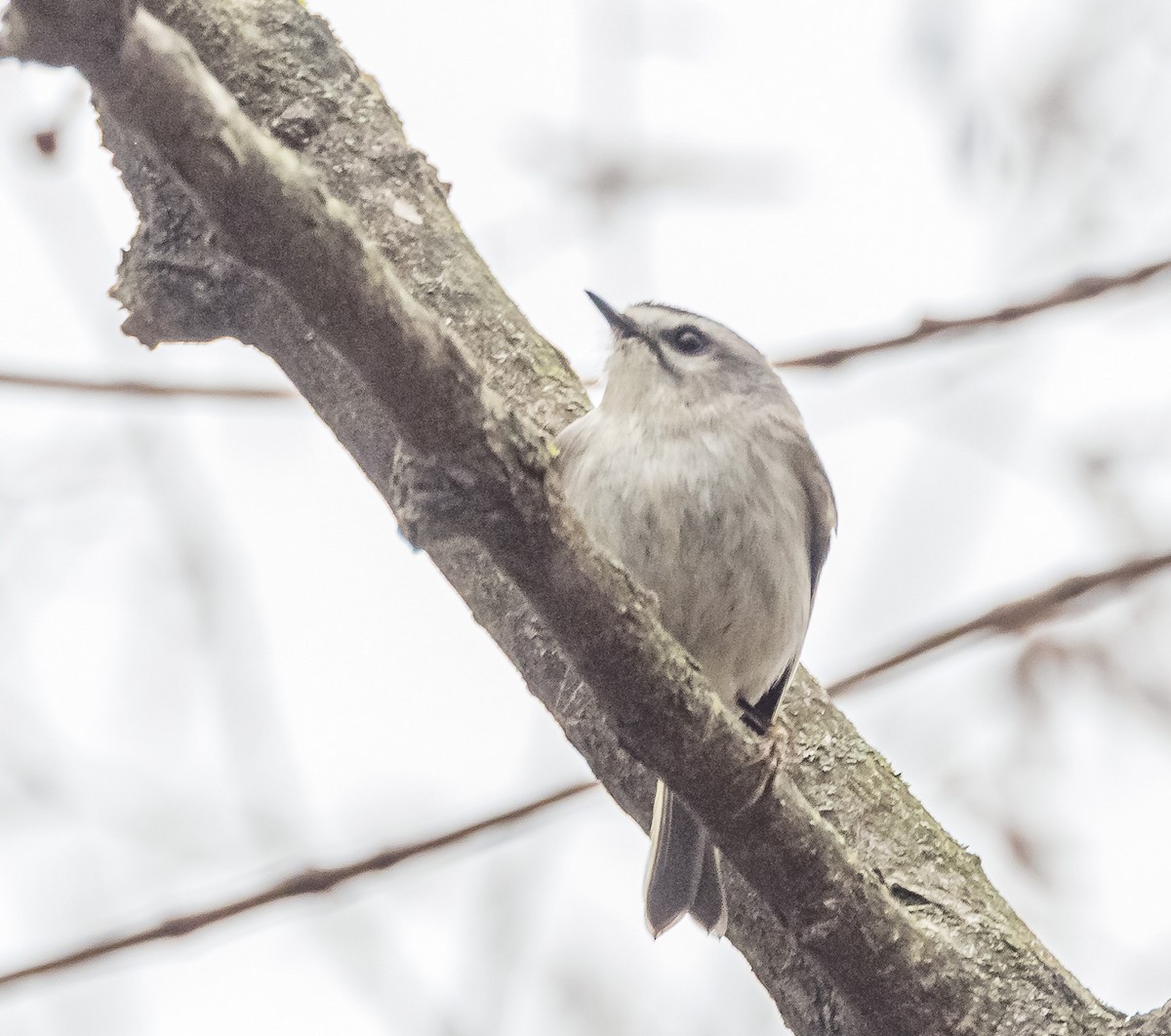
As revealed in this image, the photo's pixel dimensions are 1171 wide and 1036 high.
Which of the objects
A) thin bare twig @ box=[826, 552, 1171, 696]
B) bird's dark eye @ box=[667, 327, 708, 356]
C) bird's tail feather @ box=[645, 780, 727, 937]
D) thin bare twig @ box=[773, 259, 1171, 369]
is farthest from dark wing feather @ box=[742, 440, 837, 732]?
thin bare twig @ box=[826, 552, 1171, 696]

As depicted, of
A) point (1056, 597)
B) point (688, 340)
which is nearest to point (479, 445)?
point (1056, 597)

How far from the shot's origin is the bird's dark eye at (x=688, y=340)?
4051 millimetres

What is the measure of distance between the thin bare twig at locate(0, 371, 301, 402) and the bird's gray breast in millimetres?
888

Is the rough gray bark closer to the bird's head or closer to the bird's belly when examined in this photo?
the bird's belly

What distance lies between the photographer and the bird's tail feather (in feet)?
10.0

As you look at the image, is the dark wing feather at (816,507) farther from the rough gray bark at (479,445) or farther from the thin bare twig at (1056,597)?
the thin bare twig at (1056,597)

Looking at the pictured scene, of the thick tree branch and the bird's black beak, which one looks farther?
the bird's black beak

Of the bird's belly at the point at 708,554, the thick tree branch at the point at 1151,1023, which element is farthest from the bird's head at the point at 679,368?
the thick tree branch at the point at 1151,1023

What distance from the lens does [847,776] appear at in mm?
2961

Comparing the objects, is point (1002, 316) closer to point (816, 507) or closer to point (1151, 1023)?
point (1151, 1023)

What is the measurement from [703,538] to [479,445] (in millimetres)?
1528

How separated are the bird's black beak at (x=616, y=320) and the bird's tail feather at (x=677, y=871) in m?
1.49

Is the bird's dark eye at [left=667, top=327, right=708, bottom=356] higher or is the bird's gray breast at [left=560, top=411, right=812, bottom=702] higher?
the bird's dark eye at [left=667, top=327, right=708, bottom=356]

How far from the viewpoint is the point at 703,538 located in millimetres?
3246
